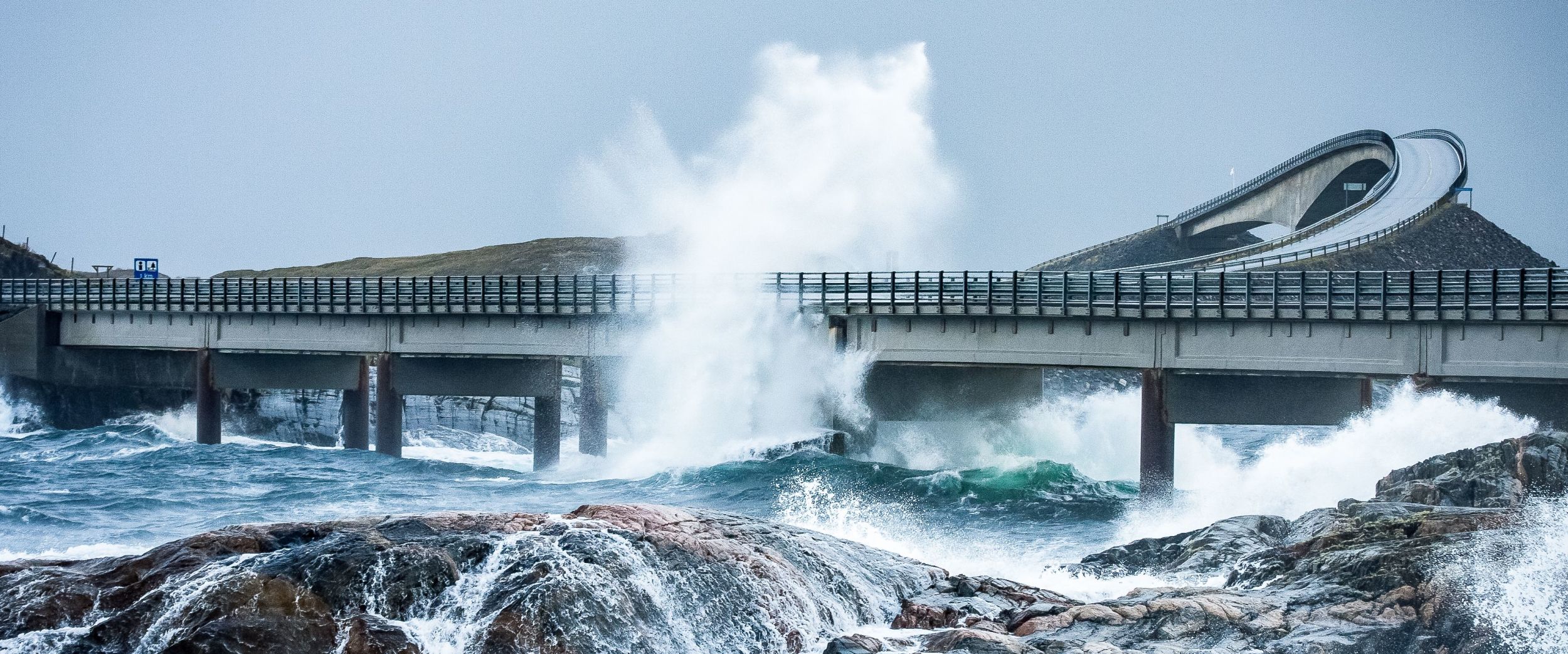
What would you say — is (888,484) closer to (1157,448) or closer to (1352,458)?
(1157,448)

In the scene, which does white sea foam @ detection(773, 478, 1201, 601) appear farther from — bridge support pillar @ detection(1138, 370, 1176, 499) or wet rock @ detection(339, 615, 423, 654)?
wet rock @ detection(339, 615, 423, 654)

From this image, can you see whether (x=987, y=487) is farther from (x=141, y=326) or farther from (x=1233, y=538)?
(x=141, y=326)

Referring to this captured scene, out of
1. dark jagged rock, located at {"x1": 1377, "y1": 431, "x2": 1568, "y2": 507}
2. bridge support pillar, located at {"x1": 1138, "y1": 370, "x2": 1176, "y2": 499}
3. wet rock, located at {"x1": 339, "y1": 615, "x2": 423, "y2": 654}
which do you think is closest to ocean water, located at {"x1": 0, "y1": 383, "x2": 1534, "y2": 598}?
bridge support pillar, located at {"x1": 1138, "y1": 370, "x2": 1176, "y2": 499}

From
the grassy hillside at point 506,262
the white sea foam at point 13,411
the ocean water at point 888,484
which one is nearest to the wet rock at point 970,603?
the ocean water at point 888,484

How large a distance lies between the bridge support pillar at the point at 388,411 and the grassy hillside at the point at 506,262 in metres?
51.1

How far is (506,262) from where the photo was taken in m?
108

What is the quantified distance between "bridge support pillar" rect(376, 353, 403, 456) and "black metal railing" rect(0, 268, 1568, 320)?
2219 mm

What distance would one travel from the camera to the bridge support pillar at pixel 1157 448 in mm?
36031

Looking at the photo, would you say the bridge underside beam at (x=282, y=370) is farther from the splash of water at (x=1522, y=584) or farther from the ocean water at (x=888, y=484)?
the splash of water at (x=1522, y=584)

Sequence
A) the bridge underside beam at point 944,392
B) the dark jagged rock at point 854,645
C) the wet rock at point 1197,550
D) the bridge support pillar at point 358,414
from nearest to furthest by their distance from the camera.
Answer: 1. the dark jagged rock at point 854,645
2. the wet rock at point 1197,550
3. the bridge underside beam at point 944,392
4. the bridge support pillar at point 358,414

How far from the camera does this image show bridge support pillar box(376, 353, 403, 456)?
1933 inches

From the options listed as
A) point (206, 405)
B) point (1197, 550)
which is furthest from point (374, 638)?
point (206, 405)

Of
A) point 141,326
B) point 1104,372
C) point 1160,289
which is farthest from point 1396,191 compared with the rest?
point 141,326

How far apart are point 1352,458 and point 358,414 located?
35.1m
